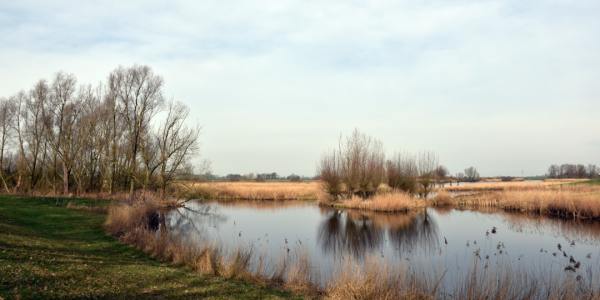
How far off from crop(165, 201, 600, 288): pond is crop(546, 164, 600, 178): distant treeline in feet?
262

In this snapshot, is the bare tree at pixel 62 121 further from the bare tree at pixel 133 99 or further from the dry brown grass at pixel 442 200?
the dry brown grass at pixel 442 200

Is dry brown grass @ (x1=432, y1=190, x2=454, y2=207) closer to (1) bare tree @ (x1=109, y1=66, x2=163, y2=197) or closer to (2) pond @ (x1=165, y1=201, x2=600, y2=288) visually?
(2) pond @ (x1=165, y1=201, x2=600, y2=288)

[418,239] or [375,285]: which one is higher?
[375,285]

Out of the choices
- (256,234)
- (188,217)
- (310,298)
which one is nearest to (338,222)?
(256,234)

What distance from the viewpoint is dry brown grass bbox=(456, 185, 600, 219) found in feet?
71.7

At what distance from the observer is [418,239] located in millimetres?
16797

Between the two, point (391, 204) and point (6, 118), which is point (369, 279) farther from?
point (6, 118)

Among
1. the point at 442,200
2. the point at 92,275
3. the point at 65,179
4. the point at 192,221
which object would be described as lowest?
the point at 192,221

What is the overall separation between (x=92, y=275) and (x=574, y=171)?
113689 millimetres

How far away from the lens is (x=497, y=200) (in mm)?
29859

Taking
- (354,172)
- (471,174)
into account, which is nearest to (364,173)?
(354,172)

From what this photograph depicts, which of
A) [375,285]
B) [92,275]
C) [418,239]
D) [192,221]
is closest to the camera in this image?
[375,285]

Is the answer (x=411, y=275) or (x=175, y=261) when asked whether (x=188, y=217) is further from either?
(x=411, y=275)

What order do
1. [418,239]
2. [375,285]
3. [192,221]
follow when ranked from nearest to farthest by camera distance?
[375,285], [418,239], [192,221]
